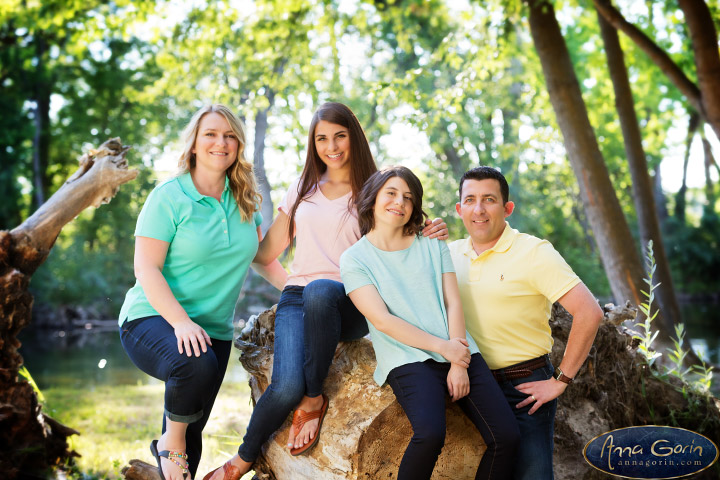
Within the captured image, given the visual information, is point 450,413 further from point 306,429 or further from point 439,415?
point 306,429

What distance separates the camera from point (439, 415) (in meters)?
2.49

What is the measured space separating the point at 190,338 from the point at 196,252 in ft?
1.54

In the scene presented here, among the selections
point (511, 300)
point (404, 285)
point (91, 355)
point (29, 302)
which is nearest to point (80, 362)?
point (91, 355)

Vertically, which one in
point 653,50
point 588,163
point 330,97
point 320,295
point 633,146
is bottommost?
point 320,295

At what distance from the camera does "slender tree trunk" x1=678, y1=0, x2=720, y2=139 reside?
578 cm

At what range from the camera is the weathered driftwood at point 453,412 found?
2875mm

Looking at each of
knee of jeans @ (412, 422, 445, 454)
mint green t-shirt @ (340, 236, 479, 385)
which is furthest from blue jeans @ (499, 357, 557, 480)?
knee of jeans @ (412, 422, 445, 454)

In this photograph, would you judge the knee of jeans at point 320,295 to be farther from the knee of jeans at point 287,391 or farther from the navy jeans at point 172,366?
the navy jeans at point 172,366

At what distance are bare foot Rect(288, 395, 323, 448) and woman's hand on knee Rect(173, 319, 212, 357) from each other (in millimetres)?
526

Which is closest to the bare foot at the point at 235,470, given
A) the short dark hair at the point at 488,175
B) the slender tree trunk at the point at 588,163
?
the short dark hair at the point at 488,175

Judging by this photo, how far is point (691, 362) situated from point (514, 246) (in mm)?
4546

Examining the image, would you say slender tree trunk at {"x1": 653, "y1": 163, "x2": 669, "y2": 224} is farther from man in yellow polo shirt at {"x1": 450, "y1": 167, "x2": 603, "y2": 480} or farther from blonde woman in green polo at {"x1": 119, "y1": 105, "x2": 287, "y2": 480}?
blonde woman in green polo at {"x1": 119, "y1": 105, "x2": 287, "y2": 480}

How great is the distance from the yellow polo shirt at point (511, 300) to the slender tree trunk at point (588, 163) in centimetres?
385

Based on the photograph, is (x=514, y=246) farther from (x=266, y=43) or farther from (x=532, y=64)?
(x=532, y=64)
